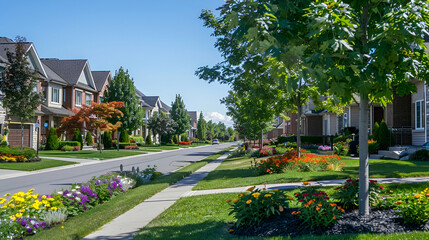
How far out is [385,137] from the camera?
22.7 metres

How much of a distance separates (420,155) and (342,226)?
1460cm

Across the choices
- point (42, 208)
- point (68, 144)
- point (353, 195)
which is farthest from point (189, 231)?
point (68, 144)

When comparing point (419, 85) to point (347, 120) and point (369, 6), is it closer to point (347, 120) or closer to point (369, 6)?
point (347, 120)

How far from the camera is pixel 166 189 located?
1268 centimetres

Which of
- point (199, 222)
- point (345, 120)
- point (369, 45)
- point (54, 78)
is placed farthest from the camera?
point (54, 78)

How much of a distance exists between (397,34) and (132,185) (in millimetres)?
10566

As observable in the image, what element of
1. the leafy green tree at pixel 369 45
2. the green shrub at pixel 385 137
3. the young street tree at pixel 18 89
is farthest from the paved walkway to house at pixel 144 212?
the young street tree at pixel 18 89

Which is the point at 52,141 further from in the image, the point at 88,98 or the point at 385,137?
the point at 385,137

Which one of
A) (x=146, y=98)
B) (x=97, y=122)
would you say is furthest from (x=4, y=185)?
(x=146, y=98)

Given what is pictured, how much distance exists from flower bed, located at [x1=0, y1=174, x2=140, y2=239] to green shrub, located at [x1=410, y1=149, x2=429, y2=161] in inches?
585

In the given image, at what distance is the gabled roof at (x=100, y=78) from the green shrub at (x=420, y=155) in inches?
1658

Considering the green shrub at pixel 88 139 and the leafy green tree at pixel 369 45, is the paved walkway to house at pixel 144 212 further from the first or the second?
the green shrub at pixel 88 139

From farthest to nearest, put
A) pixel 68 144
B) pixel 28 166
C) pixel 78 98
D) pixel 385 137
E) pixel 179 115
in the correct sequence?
1. pixel 179 115
2. pixel 78 98
3. pixel 68 144
4. pixel 385 137
5. pixel 28 166

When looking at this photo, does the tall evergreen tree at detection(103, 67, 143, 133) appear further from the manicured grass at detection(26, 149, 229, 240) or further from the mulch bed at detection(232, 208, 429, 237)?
the mulch bed at detection(232, 208, 429, 237)
